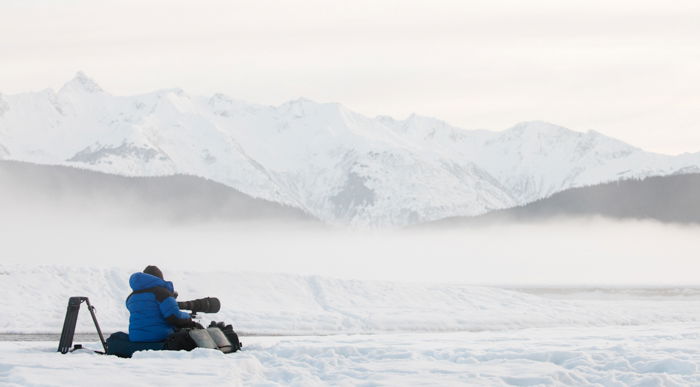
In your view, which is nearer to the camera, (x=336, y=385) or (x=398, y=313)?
(x=336, y=385)

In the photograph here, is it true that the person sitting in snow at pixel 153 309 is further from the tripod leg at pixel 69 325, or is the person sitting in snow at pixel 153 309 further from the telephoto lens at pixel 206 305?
the tripod leg at pixel 69 325

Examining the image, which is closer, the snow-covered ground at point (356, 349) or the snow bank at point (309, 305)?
the snow-covered ground at point (356, 349)

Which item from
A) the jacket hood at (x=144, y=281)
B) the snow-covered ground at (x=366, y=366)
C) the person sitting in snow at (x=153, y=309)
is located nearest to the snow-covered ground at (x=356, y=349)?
the snow-covered ground at (x=366, y=366)

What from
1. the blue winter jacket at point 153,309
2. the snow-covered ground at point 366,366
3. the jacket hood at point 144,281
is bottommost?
the snow-covered ground at point 366,366

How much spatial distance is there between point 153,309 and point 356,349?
404 cm

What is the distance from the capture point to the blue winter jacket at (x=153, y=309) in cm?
1867

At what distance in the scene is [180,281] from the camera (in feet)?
187

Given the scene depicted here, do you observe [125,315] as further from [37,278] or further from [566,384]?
[566,384]

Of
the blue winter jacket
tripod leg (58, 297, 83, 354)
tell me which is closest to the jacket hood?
the blue winter jacket

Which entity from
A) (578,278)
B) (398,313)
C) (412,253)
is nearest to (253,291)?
(398,313)

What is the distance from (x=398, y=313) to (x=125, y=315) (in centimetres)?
1309

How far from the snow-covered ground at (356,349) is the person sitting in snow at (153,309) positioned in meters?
0.71

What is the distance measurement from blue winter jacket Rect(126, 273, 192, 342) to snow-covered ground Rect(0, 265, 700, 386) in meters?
0.72

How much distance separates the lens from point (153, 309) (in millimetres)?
18859
